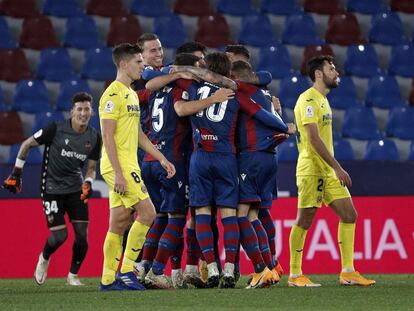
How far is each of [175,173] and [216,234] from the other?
0.95 metres

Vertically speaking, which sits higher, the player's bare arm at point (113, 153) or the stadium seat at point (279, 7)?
the stadium seat at point (279, 7)

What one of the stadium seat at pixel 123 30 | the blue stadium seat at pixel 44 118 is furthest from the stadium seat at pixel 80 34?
the blue stadium seat at pixel 44 118

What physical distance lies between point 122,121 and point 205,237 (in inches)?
45.0

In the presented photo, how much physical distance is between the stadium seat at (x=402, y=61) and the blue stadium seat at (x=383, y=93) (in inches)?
17.0

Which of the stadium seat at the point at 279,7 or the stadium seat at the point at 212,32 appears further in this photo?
the stadium seat at the point at 279,7

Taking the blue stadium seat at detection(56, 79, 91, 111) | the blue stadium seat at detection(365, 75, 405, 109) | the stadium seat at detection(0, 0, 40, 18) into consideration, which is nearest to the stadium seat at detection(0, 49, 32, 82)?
the blue stadium seat at detection(56, 79, 91, 111)

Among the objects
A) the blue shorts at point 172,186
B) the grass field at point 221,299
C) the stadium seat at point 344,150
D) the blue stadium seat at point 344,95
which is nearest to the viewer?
the grass field at point 221,299

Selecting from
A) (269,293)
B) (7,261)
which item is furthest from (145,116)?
(7,261)

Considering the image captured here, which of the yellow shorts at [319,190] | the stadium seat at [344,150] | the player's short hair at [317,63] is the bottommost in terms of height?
the yellow shorts at [319,190]

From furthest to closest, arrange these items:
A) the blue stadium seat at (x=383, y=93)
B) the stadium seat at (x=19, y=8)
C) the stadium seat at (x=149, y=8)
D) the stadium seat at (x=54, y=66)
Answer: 1. the stadium seat at (x=149, y=8)
2. the stadium seat at (x=19, y=8)
3. the stadium seat at (x=54, y=66)
4. the blue stadium seat at (x=383, y=93)

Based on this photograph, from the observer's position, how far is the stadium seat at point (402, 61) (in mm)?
14917

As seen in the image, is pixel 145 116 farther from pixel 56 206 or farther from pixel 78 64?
pixel 78 64

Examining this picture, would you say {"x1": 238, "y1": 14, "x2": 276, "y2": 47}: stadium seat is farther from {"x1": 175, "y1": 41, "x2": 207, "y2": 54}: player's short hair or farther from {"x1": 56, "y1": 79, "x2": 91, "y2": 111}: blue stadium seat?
{"x1": 175, "y1": 41, "x2": 207, "y2": 54}: player's short hair

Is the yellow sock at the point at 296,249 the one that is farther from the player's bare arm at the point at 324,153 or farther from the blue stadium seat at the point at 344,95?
the blue stadium seat at the point at 344,95
